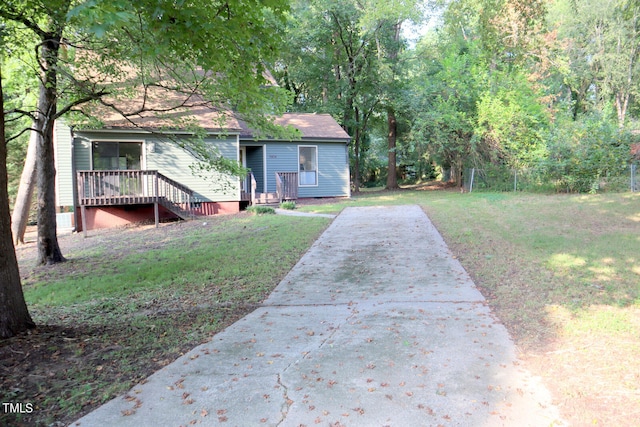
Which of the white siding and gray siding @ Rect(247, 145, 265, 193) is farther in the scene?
gray siding @ Rect(247, 145, 265, 193)

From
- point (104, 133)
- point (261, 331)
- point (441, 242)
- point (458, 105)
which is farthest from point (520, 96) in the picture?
point (261, 331)

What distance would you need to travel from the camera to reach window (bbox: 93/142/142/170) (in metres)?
14.6

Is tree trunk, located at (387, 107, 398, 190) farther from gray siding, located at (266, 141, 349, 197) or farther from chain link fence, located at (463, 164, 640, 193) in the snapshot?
gray siding, located at (266, 141, 349, 197)

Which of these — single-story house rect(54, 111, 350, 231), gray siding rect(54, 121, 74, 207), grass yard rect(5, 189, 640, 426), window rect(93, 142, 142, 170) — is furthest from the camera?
window rect(93, 142, 142, 170)

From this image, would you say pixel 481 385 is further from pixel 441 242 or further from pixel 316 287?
pixel 441 242

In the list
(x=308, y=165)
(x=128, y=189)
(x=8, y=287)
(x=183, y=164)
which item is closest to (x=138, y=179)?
(x=128, y=189)

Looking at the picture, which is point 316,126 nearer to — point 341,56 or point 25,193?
point 341,56

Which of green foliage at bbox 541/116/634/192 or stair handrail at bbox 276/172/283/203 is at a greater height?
green foliage at bbox 541/116/634/192

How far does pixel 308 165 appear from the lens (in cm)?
2022

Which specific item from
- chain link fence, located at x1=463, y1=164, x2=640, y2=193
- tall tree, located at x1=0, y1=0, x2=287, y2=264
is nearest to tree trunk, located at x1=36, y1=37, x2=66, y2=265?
tall tree, located at x1=0, y1=0, x2=287, y2=264

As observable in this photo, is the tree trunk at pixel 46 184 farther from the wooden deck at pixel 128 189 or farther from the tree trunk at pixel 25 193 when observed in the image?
the tree trunk at pixel 25 193

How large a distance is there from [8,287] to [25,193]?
407 inches

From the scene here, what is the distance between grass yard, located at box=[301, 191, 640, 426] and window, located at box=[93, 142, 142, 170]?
422 inches

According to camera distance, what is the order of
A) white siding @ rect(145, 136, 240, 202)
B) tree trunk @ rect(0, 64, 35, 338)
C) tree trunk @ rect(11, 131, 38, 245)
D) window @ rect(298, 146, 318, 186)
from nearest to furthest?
1. tree trunk @ rect(0, 64, 35, 338)
2. tree trunk @ rect(11, 131, 38, 245)
3. white siding @ rect(145, 136, 240, 202)
4. window @ rect(298, 146, 318, 186)
